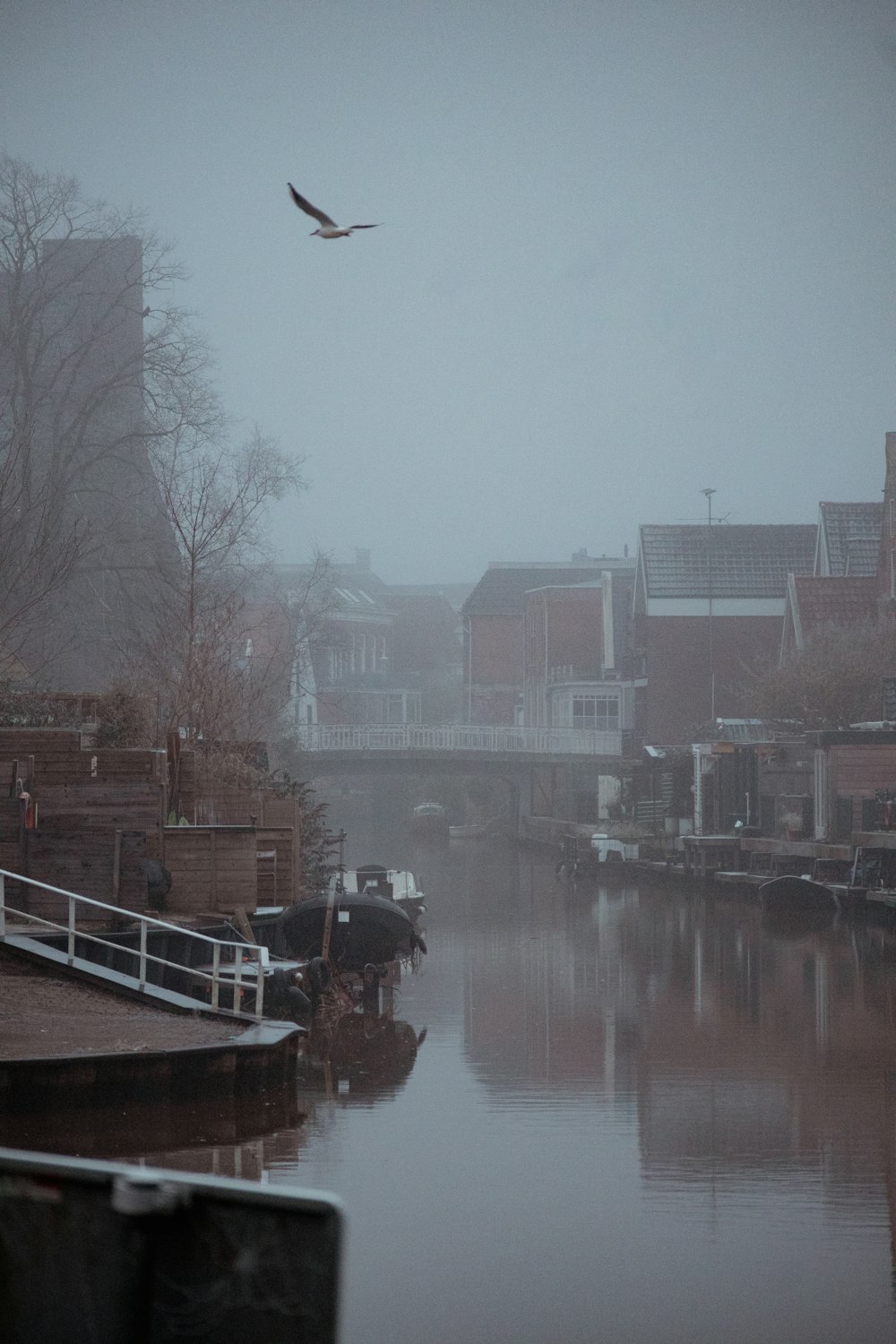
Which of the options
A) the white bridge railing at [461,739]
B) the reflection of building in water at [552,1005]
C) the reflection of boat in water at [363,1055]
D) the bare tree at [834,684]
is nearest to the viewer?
the reflection of boat in water at [363,1055]

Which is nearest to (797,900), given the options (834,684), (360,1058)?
(834,684)

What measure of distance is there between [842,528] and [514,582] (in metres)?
30.3

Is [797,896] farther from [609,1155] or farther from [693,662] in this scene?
[693,662]

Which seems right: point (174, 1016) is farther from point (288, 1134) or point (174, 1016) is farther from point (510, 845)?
Answer: point (510, 845)

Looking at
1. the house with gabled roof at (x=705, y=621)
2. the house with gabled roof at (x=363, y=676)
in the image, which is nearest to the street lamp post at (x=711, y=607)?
the house with gabled roof at (x=705, y=621)

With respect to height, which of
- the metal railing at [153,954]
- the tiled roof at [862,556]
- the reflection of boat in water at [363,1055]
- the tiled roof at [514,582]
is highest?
the tiled roof at [514,582]

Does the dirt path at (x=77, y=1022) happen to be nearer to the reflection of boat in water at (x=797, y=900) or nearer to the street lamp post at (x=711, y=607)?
the reflection of boat in water at (x=797, y=900)

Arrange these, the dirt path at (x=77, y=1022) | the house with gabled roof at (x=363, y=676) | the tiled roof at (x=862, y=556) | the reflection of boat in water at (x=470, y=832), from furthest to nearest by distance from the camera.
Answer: the house with gabled roof at (x=363, y=676)
the reflection of boat in water at (x=470, y=832)
the tiled roof at (x=862, y=556)
the dirt path at (x=77, y=1022)

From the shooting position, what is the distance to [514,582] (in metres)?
83.6

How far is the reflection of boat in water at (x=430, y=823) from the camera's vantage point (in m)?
72.1

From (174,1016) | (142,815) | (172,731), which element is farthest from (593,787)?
(174,1016)

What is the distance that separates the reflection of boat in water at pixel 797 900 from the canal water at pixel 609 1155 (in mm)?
8896

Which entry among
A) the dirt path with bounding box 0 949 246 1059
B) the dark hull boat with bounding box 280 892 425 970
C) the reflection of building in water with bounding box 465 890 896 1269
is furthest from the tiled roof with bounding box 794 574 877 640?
the dirt path with bounding box 0 949 246 1059

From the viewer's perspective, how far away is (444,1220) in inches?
420
